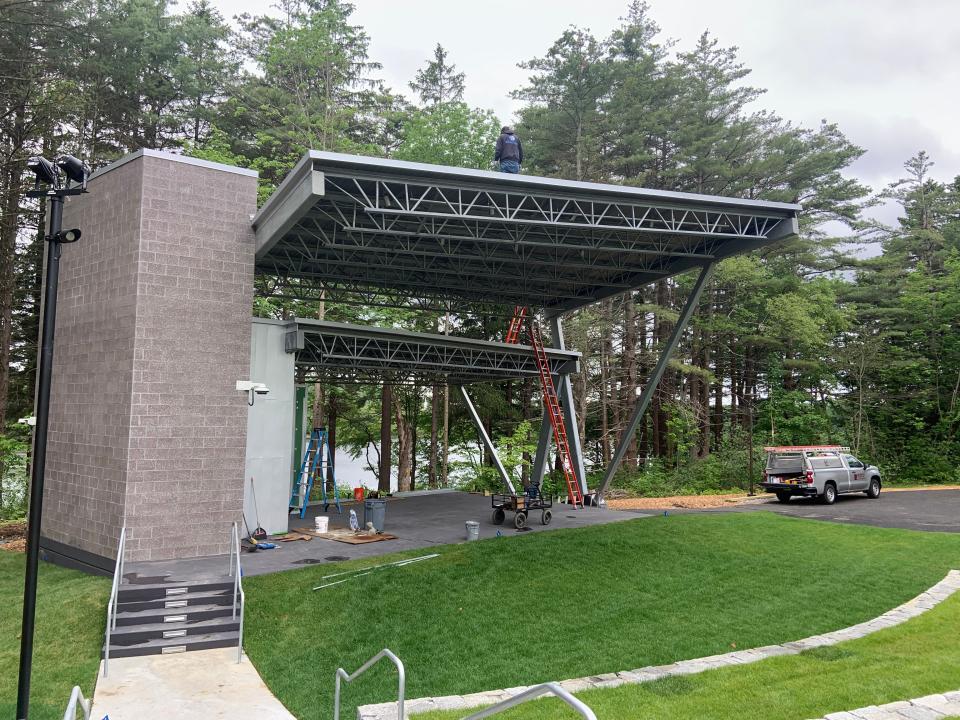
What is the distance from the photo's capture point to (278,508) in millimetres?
15734

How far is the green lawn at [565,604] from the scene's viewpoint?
29.1 ft

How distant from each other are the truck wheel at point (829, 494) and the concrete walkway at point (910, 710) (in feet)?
52.2

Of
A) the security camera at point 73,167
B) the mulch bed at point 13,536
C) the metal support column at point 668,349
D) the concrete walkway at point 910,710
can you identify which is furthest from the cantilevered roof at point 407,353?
the concrete walkway at point 910,710

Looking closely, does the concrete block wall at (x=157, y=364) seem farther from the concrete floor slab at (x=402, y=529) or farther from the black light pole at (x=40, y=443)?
the black light pole at (x=40, y=443)

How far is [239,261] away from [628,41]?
975 inches

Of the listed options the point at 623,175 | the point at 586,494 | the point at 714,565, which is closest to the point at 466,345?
the point at 586,494

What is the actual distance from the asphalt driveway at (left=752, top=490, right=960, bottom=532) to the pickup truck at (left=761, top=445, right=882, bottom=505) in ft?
1.35

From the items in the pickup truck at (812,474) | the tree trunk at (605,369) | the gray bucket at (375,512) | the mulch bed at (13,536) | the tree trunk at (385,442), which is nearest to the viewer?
the mulch bed at (13,536)

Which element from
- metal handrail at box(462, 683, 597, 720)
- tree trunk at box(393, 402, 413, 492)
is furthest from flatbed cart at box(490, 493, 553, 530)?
tree trunk at box(393, 402, 413, 492)

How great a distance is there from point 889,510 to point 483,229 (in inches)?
592

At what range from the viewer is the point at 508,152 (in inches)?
581

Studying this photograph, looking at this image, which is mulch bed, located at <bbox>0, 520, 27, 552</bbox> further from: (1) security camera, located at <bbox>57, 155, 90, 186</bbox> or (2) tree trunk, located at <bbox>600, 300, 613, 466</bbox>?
(2) tree trunk, located at <bbox>600, 300, 613, 466</bbox>

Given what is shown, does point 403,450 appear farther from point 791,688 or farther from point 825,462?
point 791,688

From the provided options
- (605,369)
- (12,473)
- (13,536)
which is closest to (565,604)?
(13,536)
